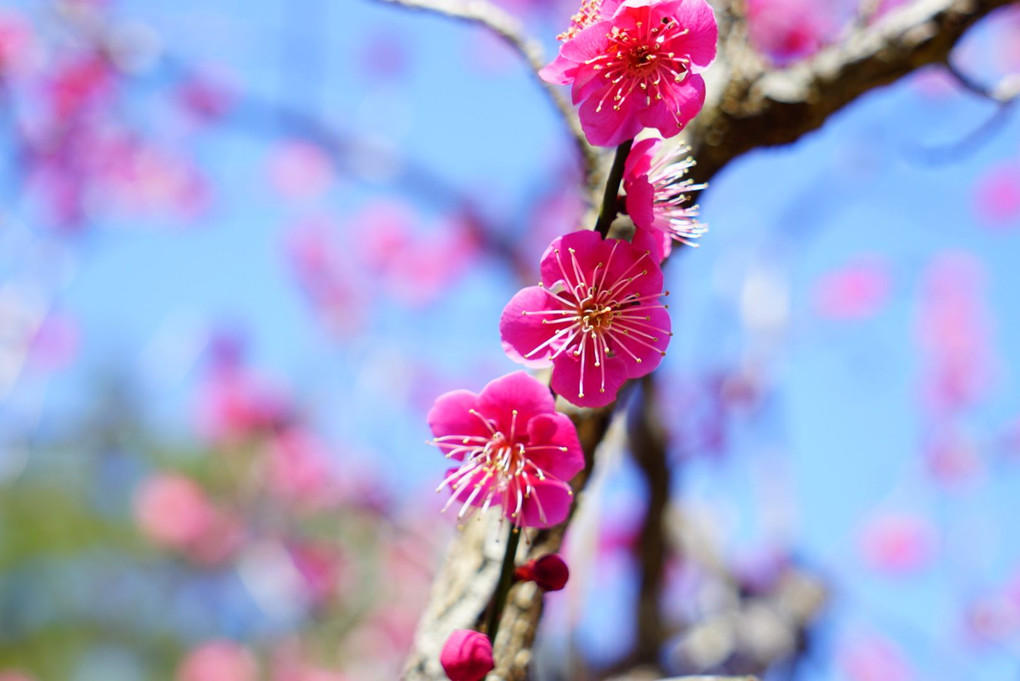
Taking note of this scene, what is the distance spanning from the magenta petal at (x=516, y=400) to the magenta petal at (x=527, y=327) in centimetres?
3

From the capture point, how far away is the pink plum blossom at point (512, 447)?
2.74 feet

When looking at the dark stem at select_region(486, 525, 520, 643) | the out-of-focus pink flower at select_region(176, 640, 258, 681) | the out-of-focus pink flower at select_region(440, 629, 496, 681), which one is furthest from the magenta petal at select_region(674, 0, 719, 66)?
the out-of-focus pink flower at select_region(176, 640, 258, 681)

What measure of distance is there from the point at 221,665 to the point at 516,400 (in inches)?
239

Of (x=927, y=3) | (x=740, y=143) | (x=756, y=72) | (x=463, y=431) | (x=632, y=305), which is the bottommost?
(x=463, y=431)

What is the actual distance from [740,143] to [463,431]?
2.12 feet

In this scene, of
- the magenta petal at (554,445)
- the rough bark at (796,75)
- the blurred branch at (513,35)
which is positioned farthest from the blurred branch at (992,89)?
the magenta petal at (554,445)

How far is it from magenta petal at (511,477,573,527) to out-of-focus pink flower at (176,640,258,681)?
590 cm

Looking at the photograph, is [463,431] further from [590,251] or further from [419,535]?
[419,535]

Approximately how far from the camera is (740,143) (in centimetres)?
122

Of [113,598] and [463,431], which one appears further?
[113,598]

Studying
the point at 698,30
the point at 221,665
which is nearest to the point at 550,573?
the point at 698,30

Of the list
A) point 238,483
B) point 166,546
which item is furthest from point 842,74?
point 166,546

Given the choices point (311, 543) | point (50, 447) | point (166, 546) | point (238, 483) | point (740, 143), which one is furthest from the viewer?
point (50, 447)

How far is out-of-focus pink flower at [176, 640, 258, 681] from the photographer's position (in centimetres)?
600
